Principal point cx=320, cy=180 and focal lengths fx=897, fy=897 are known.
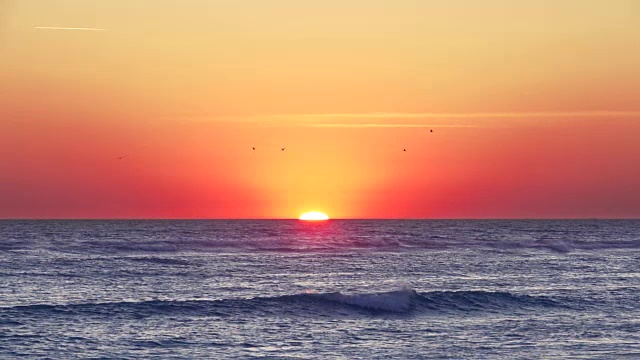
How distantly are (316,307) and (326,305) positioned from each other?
840 millimetres

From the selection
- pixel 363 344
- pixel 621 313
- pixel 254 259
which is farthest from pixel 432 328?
pixel 254 259

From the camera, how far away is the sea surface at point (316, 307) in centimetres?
3216

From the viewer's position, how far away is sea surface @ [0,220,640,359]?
32.2 m

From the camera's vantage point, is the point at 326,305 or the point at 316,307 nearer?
the point at 316,307

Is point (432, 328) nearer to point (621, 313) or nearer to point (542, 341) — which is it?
point (542, 341)

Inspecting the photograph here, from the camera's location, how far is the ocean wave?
40.8 meters

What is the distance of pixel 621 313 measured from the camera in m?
40.3

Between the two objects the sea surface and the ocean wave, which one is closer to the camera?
the sea surface

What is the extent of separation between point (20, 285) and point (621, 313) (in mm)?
31998

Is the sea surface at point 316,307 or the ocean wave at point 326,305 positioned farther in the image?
the ocean wave at point 326,305

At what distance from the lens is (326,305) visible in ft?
143

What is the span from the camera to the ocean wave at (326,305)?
4081 cm

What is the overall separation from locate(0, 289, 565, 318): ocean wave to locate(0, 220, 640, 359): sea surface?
0.31 ft

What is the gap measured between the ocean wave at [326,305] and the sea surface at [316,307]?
0.10 m
